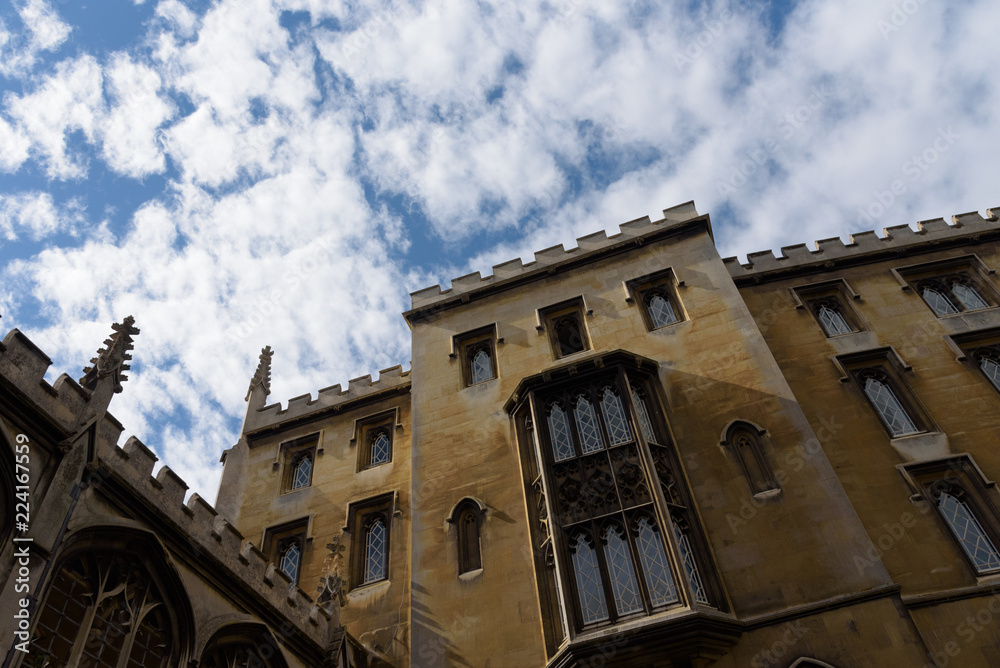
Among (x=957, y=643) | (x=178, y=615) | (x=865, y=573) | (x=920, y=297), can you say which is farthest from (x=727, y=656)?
(x=920, y=297)

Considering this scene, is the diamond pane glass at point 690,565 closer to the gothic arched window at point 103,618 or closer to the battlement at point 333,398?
the gothic arched window at point 103,618

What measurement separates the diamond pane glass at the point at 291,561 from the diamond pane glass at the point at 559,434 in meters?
7.27

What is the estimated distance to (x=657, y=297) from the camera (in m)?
18.3

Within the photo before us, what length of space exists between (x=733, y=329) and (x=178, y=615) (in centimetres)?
1240

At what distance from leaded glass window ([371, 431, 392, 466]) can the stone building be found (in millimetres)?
73

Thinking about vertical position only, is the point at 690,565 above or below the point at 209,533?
below

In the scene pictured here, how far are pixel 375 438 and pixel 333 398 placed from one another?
6.80 ft

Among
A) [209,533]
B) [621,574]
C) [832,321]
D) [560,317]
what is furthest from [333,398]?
[832,321]

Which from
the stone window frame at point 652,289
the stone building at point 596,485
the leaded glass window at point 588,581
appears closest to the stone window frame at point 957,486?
the stone building at point 596,485

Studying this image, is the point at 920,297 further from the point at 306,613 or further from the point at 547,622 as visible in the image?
the point at 306,613

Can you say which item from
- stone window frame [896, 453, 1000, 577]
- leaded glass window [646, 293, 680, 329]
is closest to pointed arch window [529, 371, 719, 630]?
leaded glass window [646, 293, 680, 329]

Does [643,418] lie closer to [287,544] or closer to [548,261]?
[548,261]

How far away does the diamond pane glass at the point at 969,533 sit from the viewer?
13016 millimetres

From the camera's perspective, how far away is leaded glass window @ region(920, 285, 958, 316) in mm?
18219
